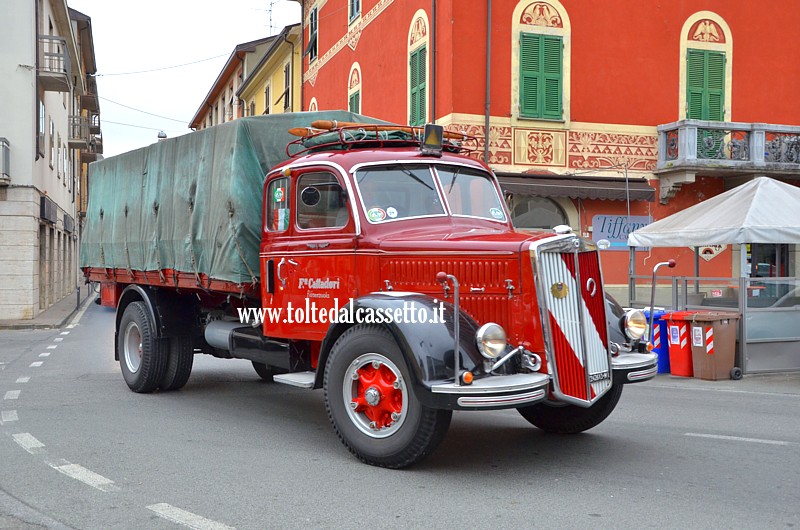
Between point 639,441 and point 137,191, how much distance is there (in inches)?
257

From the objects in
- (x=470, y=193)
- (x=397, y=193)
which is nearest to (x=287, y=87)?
(x=470, y=193)

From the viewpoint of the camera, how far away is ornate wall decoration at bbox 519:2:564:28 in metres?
18.2

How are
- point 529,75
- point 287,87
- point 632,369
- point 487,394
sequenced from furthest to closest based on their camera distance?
point 287,87
point 529,75
point 632,369
point 487,394

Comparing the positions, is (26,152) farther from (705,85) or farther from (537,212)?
(705,85)

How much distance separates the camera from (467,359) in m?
5.48

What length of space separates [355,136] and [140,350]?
3.87 metres

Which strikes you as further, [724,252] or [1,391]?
[724,252]

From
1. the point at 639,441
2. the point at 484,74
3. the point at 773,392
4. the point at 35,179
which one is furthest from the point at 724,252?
the point at 35,179

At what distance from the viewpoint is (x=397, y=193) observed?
684cm

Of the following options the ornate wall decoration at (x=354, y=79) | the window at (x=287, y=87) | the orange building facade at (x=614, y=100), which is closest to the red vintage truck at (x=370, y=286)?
the orange building facade at (x=614, y=100)

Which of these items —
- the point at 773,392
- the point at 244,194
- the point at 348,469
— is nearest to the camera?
the point at 348,469

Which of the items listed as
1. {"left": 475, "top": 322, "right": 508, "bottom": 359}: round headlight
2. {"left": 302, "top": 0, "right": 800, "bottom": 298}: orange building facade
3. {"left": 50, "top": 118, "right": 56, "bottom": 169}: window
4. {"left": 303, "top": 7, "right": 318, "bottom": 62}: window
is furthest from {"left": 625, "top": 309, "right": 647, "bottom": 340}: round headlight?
{"left": 303, "top": 7, "right": 318, "bottom": 62}: window

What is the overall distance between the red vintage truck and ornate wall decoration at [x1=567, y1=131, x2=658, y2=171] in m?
10.8

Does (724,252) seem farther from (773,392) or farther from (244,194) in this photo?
(244,194)
